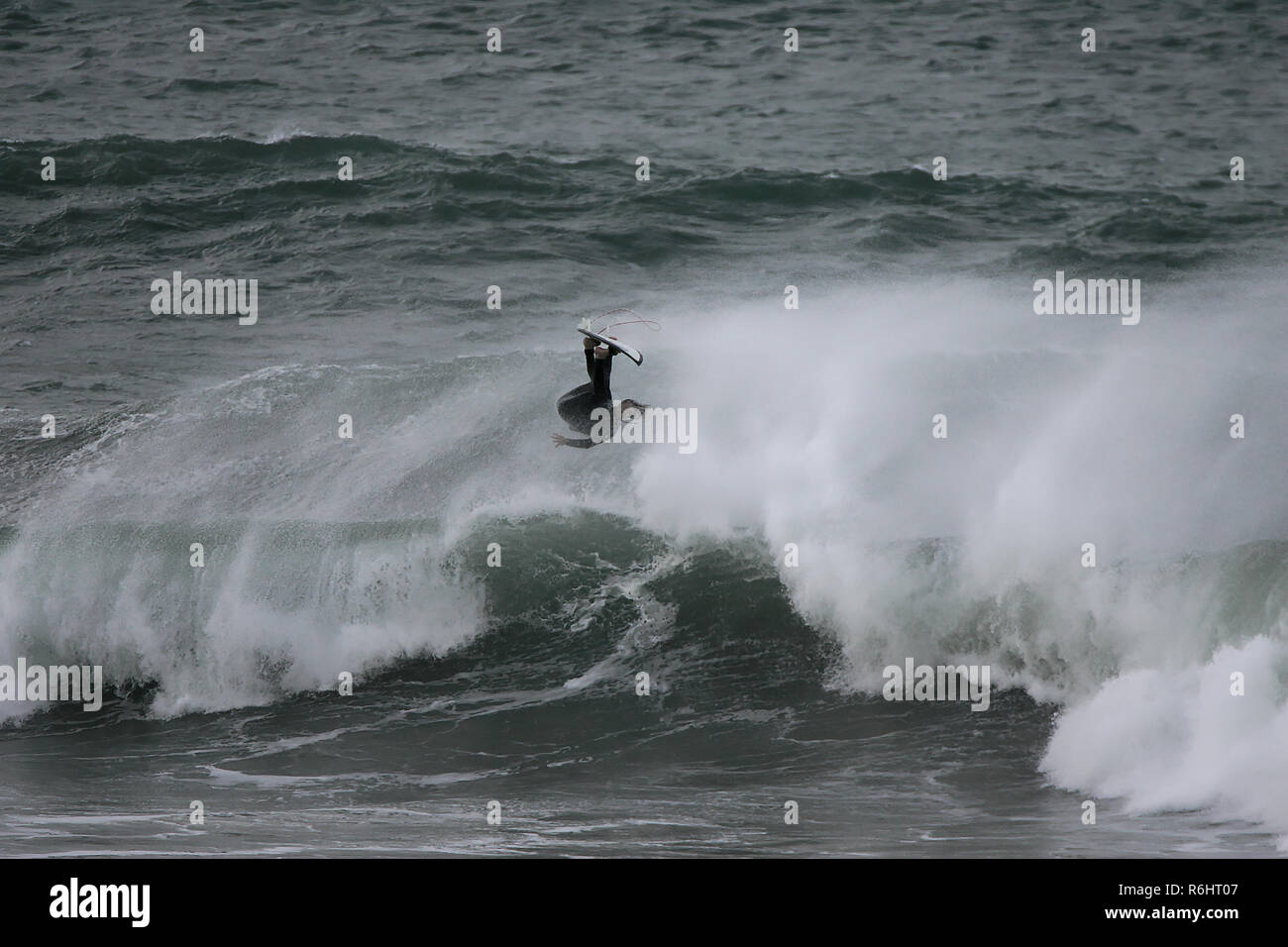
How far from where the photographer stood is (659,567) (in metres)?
17.6

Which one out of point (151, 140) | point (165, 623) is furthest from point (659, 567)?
point (151, 140)

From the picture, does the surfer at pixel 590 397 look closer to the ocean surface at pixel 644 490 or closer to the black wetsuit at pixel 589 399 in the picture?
the black wetsuit at pixel 589 399

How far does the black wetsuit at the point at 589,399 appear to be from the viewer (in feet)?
38.8

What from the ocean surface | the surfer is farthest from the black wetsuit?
the ocean surface

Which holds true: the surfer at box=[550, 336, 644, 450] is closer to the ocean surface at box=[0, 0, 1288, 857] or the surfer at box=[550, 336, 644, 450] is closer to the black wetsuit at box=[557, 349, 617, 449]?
the black wetsuit at box=[557, 349, 617, 449]

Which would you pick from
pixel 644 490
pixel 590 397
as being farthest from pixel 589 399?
pixel 644 490

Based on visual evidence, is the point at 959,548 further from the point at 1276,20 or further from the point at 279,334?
the point at 1276,20

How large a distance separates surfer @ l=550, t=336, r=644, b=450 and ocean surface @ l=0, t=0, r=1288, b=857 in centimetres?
353

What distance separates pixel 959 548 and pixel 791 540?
76.8 inches

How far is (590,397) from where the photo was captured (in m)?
12.3

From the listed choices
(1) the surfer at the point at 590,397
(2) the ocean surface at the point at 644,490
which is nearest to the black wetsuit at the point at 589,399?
(1) the surfer at the point at 590,397

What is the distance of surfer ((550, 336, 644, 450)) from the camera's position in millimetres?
11719

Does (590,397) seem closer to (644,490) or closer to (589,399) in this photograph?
(589,399)

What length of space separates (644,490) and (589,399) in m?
5.98
